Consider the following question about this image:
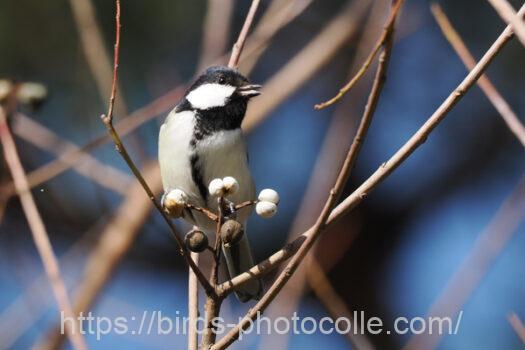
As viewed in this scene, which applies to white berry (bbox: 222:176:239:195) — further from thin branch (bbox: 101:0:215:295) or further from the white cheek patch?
the white cheek patch

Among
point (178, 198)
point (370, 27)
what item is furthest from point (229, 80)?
point (178, 198)

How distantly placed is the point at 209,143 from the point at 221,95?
187mm

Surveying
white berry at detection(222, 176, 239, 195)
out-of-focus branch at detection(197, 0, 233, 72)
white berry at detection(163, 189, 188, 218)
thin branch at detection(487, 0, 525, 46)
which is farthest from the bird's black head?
thin branch at detection(487, 0, 525, 46)

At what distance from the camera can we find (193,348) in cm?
153

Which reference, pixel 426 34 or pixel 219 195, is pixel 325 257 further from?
pixel 426 34

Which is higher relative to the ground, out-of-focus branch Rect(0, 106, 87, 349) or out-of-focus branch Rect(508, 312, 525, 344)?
out-of-focus branch Rect(0, 106, 87, 349)

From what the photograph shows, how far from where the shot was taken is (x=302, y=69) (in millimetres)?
2514

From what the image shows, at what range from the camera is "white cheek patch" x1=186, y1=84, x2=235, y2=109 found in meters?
2.43

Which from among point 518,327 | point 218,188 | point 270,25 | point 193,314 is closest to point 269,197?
point 218,188

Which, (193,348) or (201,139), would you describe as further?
(201,139)

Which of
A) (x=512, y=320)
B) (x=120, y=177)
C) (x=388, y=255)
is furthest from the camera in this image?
(x=388, y=255)

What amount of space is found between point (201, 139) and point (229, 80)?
22cm

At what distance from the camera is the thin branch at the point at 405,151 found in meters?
1.37

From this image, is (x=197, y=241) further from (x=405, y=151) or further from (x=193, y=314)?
(x=405, y=151)
